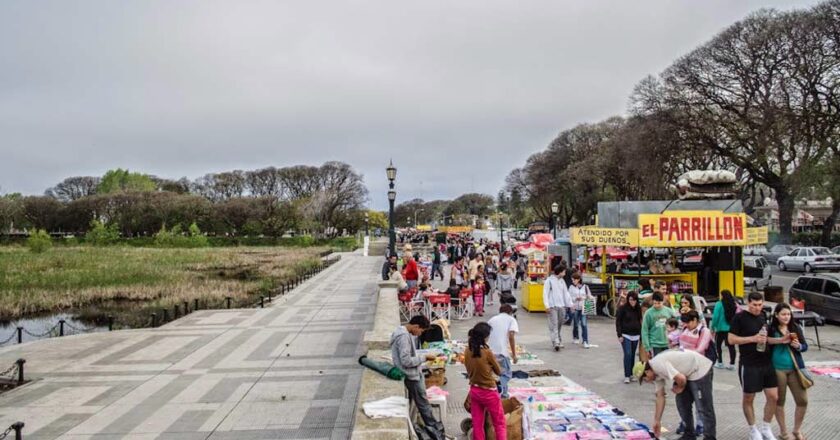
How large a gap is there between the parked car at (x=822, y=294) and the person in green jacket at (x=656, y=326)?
29.5 ft

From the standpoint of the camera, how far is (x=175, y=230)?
73750 millimetres

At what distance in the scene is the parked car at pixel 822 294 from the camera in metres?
14.6

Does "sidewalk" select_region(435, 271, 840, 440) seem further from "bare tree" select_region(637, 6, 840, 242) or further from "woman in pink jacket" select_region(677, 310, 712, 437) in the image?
"bare tree" select_region(637, 6, 840, 242)

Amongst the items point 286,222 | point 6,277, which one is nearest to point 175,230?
point 286,222

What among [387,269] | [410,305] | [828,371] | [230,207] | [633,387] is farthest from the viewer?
[230,207]

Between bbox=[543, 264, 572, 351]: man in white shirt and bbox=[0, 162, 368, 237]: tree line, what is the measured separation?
241 feet

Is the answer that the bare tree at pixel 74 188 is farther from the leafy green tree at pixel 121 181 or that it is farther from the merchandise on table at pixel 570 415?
the merchandise on table at pixel 570 415

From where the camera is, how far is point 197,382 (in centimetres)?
1059

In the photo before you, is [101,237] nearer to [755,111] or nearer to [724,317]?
[755,111]

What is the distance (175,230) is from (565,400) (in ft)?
242

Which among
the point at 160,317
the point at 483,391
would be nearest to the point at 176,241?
the point at 160,317

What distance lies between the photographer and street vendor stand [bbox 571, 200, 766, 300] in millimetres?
15250

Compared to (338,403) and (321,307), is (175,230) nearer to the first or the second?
(321,307)

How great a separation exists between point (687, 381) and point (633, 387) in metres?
2.83
